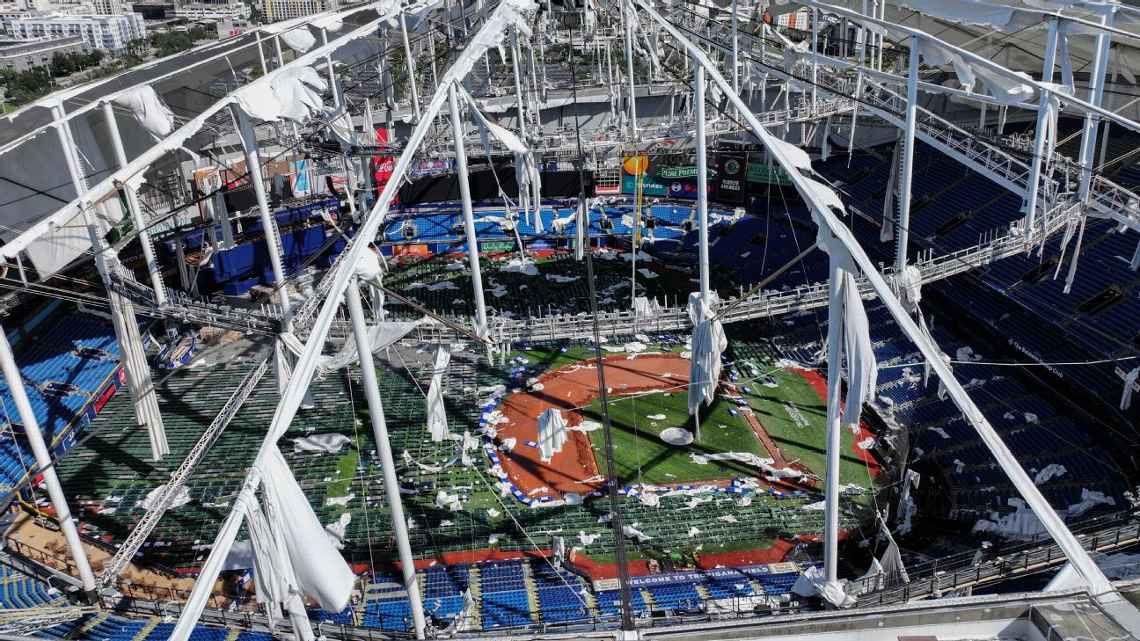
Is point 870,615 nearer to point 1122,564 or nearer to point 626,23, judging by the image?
point 1122,564

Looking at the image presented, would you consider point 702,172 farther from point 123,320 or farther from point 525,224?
point 525,224

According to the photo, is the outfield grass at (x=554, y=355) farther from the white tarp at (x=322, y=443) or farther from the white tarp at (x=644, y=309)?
the white tarp at (x=322, y=443)

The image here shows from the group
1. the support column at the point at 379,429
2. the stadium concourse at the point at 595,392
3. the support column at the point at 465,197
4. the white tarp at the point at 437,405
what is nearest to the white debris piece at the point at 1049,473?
the stadium concourse at the point at 595,392

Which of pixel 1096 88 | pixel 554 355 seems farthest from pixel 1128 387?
pixel 554 355

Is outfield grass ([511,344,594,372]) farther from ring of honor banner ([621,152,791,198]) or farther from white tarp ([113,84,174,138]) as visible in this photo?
white tarp ([113,84,174,138])

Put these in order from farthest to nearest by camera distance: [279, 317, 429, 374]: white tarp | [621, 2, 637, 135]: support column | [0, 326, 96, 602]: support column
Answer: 1. [621, 2, 637, 135]: support column
2. [279, 317, 429, 374]: white tarp
3. [0, 326, 96, 602]: support column

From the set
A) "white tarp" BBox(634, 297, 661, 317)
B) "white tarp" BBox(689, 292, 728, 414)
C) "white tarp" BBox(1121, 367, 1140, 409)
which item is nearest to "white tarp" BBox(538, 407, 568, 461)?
"white tarp" BBox(689, 292, 728, 414)
